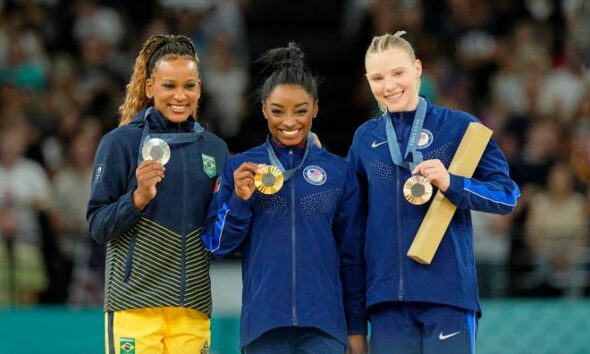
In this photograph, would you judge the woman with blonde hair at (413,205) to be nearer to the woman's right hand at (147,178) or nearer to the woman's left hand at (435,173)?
the woman's left hand at (435,173)

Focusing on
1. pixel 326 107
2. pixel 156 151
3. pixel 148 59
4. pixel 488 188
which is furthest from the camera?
pixel 326 107

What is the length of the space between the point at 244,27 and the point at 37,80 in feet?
8.21

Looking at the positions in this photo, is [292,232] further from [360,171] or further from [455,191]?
[455,191]

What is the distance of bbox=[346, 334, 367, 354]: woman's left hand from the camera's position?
534cm

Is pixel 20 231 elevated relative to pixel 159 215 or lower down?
elevated

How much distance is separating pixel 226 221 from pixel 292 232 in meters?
0.28

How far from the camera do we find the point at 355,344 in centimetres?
535

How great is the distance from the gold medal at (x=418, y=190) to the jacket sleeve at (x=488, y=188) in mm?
92

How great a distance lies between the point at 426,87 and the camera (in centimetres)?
1218

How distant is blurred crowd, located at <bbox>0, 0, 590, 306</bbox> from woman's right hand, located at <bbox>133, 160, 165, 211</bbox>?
4950 millimetres

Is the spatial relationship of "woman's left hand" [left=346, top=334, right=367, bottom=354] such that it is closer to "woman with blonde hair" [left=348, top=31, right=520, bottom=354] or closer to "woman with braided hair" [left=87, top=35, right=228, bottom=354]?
"woman with blonde hair" [left=348, top=31, right=520, bottom=354]

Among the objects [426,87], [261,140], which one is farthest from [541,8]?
[261,140]

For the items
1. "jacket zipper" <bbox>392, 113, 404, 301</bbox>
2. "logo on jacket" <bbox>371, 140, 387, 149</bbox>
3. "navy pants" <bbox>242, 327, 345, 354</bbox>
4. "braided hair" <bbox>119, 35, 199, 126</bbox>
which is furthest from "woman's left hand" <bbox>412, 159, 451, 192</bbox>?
"braided hair" <bbox>119, 35, 199, 126</bbox>

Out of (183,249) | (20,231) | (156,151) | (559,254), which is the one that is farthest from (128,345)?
(559,254)
